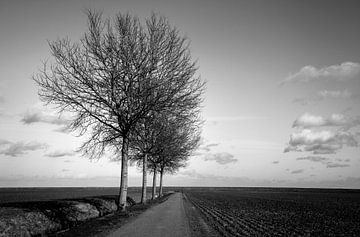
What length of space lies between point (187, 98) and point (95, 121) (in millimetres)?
6014

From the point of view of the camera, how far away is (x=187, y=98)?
1902 centimetres

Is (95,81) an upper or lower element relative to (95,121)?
upper

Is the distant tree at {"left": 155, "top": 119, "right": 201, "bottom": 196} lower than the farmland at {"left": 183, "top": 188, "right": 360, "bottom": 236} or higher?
higher

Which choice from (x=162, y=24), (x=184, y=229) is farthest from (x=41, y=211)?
(x=162, y=24)

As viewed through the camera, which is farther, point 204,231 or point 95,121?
point 95,121

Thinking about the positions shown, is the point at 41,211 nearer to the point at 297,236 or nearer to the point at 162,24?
A: the point at 297,236

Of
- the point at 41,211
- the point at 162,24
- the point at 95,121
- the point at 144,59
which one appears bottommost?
the point at 41,211

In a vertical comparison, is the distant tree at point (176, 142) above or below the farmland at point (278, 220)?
above

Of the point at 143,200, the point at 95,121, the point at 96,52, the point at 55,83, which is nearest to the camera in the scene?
the point at 55,83

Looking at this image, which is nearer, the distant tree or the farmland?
the farmland

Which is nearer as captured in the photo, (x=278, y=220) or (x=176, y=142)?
(x=278, y=220)

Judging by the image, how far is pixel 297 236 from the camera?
14.1 m

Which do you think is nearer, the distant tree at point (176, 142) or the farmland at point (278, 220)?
the farmland at point (278, 220)

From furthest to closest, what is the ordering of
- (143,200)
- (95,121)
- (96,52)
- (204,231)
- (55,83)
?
(143,200) < (95,121) < (96,52) < (55,83) < (204,231)
